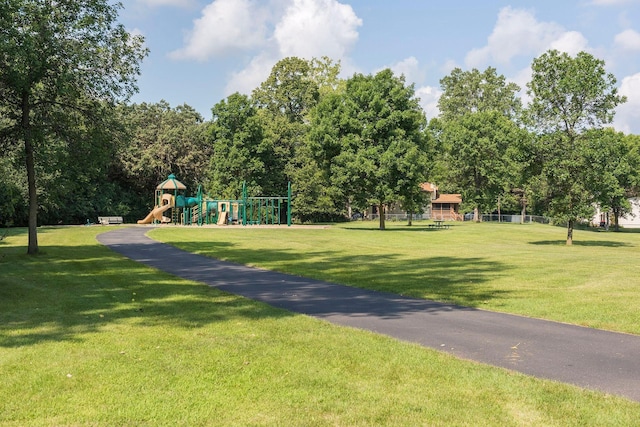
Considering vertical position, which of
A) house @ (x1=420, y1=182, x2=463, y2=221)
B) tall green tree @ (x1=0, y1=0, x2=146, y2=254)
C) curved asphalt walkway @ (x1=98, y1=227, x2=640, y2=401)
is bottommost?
curved asphalt walkway @ (x1=98, y1=227, x2=640, y2=401)

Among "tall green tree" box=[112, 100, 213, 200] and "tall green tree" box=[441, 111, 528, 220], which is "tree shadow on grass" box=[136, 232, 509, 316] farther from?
"tall green tree" box=[441, 111, 528, 220]

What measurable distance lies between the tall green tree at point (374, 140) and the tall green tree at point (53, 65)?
27040 mm

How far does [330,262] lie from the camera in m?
20.0

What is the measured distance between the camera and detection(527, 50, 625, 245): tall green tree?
33.4 meters

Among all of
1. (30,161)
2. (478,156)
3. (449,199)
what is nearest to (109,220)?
(30,161)

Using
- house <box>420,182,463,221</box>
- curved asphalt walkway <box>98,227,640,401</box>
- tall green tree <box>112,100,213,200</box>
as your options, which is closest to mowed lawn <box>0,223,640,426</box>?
curved asphalt walkway <box>98,227,640,401</box>

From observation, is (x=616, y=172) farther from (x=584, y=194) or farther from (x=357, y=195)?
(x=357, y=195)

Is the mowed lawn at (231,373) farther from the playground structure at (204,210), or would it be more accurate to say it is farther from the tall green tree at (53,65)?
the playground structure at (204,210)

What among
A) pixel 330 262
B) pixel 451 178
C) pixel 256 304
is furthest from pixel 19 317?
pixel 451 178

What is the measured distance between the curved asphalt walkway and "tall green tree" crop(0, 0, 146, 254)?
9.44 meters

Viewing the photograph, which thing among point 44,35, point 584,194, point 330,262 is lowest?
point 330,262

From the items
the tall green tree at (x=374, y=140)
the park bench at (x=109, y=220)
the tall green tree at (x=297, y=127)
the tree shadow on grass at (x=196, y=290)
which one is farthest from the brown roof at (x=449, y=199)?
the tree shadow on grass at (x=196, y=290)

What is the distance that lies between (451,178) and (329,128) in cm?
3506

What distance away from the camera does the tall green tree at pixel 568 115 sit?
110ft
